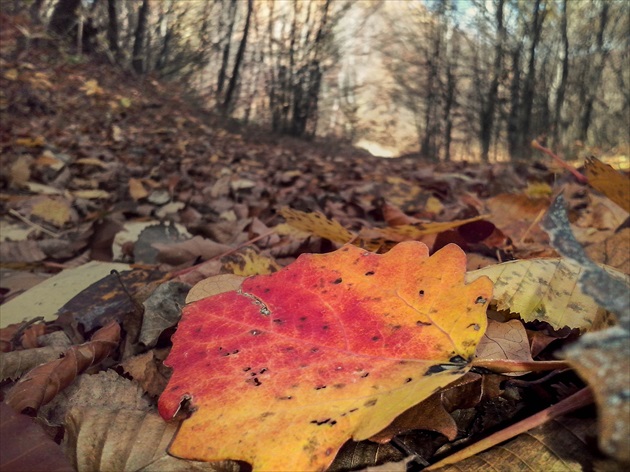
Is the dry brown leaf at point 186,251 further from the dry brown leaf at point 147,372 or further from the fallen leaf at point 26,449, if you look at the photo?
the fallen leaf at point 26,449

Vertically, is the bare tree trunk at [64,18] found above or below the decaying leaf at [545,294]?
above

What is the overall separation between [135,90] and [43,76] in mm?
1686

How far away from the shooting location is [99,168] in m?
3.23

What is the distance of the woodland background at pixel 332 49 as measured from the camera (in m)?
9.48

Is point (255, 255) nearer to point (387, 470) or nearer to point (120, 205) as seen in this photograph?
point (387, 470)

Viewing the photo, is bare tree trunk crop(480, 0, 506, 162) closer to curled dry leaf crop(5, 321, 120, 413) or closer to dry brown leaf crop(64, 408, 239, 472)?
curled dry leaf crop(5, 321, 120, 413)

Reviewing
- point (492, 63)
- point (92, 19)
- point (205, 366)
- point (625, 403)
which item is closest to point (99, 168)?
point (205, 366)

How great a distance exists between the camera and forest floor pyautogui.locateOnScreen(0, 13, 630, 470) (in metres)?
0.43

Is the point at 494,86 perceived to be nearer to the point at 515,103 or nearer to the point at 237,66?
the point at 515,103

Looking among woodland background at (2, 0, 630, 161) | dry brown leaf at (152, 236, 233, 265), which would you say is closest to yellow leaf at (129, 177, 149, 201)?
dry brown leaf at (152, 236, 233, 265)

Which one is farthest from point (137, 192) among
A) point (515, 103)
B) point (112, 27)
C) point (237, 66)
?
point (515, 103)

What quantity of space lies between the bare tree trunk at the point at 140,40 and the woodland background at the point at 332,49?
0.08 feet

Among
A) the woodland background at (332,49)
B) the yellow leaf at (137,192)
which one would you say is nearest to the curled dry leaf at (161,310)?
the yellow leaf at (137,192)

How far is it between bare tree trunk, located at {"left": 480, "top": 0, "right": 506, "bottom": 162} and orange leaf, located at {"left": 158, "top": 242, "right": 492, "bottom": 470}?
9749 millimetres
